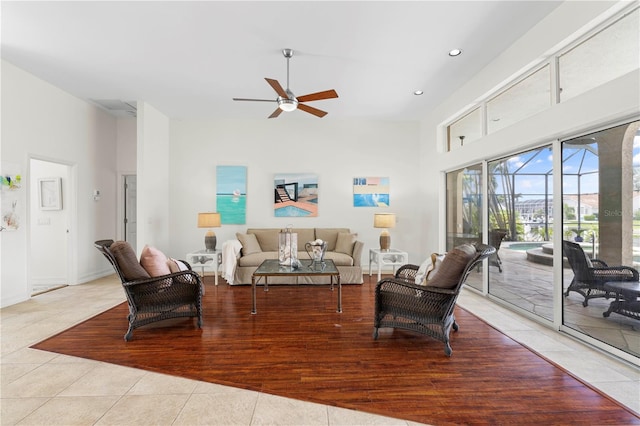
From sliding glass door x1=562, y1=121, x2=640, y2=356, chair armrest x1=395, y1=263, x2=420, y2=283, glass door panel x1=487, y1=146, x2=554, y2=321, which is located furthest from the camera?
chair armrest x1=395, y1=263, x2=420, y2=283

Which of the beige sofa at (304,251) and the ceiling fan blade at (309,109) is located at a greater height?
the ceiling fan blade at (309,109)

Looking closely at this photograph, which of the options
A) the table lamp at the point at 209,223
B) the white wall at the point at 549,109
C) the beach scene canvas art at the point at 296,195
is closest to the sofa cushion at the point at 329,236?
the beach scene canvas art at the point at 296,195

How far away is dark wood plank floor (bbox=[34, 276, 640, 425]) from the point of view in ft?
6.01

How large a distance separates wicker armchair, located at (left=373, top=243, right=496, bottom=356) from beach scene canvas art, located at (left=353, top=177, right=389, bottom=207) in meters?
3.23

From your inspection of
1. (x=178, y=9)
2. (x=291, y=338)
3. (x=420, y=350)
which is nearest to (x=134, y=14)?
(x=178, y=9)

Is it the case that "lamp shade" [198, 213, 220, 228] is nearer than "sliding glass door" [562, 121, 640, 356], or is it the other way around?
"sliding glass door" [562, 121, 640, 356]

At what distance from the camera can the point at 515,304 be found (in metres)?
3.60

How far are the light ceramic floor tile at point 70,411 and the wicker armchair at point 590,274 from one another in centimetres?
385

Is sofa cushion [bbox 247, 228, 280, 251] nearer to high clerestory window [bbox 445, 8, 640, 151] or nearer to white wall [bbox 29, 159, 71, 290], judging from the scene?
white wall [bbox 29, 159, 71, 290]

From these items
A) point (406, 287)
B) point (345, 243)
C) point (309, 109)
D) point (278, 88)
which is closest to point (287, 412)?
point (406, 287)

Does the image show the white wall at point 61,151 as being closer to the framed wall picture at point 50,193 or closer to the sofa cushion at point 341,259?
the framed wall picture at point 50,193

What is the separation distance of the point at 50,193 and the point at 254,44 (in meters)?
4.45

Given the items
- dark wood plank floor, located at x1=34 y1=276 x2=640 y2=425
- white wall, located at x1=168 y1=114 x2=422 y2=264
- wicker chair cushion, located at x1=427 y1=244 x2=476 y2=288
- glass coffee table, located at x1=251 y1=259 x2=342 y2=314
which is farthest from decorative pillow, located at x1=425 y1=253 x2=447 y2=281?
white wall, located at x1=168 y1=114 x2=422 y2=264

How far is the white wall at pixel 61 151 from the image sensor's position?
→ 3830 millimetres
